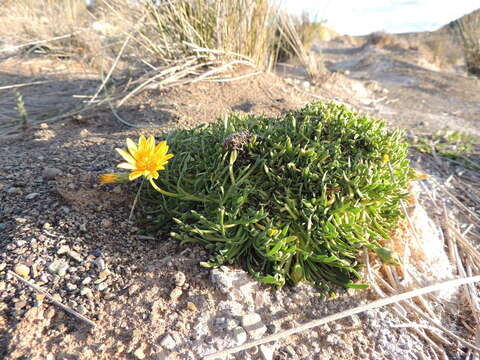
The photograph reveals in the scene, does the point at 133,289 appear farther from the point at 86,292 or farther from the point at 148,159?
the point at 148,159

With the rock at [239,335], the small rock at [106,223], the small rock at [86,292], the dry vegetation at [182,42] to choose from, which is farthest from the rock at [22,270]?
the dry vegetation at [182,42]

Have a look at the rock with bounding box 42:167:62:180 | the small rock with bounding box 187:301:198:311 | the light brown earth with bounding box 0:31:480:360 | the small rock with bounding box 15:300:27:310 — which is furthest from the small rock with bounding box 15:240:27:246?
the small rock with bounding box 187:301:198:311

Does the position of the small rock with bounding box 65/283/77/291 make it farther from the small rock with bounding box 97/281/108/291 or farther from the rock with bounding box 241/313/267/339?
the rock with bounding box 241/313/267/339

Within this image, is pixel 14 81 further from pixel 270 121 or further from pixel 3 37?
pixel 270 121

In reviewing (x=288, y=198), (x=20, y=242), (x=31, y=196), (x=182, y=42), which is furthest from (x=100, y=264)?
(x=182, y=42)

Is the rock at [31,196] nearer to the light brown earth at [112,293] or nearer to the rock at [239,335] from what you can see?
the light brown earth at [112,293]
